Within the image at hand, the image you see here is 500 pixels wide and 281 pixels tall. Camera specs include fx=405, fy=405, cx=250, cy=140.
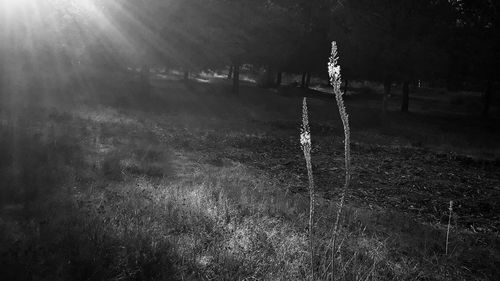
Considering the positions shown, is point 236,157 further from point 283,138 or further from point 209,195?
point 209,195

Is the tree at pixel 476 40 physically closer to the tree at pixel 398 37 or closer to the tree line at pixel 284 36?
the tree line at pixel 284 36

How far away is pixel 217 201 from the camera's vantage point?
8086mm

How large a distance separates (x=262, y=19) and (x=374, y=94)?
2356cm

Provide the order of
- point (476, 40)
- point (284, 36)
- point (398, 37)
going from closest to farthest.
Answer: point (398, 37) → point (476, 40) → point (284, 36)

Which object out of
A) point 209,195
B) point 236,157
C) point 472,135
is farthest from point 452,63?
point 209,195

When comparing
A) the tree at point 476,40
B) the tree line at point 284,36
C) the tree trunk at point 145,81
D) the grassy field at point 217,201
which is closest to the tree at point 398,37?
the tree line at point 284,36

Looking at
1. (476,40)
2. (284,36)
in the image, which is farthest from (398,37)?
(284,36)

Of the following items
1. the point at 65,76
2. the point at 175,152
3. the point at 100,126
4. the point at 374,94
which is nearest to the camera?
the point at 175,152

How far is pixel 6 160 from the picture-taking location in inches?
355

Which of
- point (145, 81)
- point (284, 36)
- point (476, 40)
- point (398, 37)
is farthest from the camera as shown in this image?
point (284, 36)

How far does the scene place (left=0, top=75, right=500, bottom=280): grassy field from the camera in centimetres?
495

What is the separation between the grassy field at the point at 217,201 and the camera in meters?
4.95

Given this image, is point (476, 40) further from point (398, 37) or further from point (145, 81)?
point (145, 81)

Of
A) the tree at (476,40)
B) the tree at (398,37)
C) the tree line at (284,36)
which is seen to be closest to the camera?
the tree line at (284,36)
